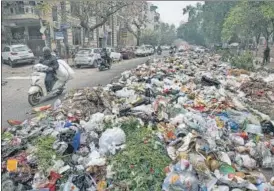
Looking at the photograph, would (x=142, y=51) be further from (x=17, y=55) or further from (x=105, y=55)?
(x=105, y=55)

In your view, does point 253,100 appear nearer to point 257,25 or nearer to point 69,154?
point 69,154

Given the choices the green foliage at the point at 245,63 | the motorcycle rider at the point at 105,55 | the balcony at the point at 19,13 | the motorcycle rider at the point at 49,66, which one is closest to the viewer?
the motorcycle rider at the point at 49,66

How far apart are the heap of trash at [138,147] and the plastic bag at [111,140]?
0.02m

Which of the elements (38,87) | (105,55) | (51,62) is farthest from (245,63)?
(38,87)

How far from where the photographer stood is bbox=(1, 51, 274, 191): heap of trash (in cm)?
416

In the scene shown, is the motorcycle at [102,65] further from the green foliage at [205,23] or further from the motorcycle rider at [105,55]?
the green foliage at [205,23]

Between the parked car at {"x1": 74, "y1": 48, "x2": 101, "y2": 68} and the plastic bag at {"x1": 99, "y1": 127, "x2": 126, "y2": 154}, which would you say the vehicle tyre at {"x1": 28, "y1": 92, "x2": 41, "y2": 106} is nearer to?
the plastic bag at {"x1": 99, "y1": 127, "x2": 126, "y2": 154}

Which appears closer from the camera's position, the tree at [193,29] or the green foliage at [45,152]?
the green foliage at [45,152]

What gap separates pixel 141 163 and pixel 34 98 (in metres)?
4.92

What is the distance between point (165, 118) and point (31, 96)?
3863 millimetres

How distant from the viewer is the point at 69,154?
4.86 meters

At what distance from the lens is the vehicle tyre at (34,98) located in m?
8.37

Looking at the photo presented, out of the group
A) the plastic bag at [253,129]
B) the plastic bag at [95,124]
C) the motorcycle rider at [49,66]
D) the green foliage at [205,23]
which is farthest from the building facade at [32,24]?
the plastic bag at [253,129]

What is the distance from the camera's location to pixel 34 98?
8469 millimetres
